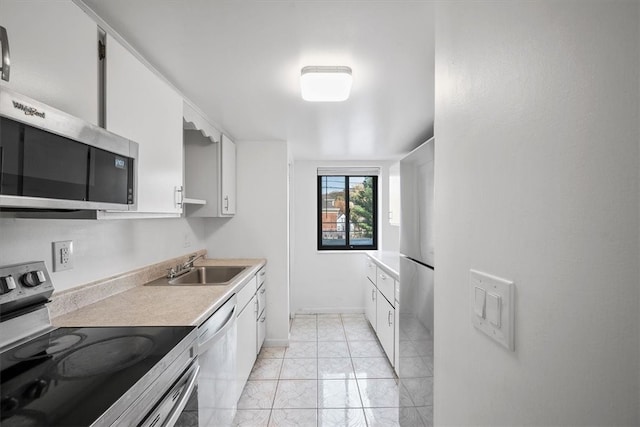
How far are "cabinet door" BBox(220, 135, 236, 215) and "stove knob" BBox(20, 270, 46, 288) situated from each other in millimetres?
1737

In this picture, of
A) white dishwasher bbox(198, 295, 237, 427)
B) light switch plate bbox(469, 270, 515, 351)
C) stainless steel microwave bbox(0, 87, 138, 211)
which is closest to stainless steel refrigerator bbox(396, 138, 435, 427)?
light switch plate bbox(469, 270, 515, 351)

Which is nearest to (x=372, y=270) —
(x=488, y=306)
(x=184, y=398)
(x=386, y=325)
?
(x=386, y=325)

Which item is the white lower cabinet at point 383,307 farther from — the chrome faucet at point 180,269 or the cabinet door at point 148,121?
the cabinet door at point 148,121

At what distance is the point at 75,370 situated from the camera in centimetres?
91

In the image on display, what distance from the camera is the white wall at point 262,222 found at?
3.36 metres

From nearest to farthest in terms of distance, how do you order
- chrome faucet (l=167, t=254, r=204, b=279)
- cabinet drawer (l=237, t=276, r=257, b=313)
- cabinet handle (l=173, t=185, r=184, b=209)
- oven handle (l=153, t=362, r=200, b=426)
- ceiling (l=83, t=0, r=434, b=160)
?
oven handle (l=153, t=362, r=200, b=426), ceiling (l=83, t=0, r=434, b=160), cabinet handle (l=173, t=185, r=184, b=209), cabinet drawer (l=237, t=276, r=257, b=313), chrome faucet (l=167, t=254, r=204, b=279)

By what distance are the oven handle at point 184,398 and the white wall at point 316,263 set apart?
3146 mm

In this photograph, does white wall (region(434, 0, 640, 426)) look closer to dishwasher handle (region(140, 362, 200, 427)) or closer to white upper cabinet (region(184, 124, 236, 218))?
dishwasher handle (region(140, 362, 200, 427))

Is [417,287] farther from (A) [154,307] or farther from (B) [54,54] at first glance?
(B) [54,54]

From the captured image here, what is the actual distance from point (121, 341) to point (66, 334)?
0.25 metres

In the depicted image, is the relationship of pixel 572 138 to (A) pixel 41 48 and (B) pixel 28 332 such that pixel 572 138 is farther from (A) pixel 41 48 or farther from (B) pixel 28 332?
(B) pixel 28 332

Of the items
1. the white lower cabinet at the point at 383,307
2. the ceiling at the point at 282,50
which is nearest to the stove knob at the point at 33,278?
the ceiling at the point at 282,50

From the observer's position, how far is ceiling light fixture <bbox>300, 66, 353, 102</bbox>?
1655 millimetres

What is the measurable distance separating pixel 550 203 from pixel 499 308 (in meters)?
0.26
